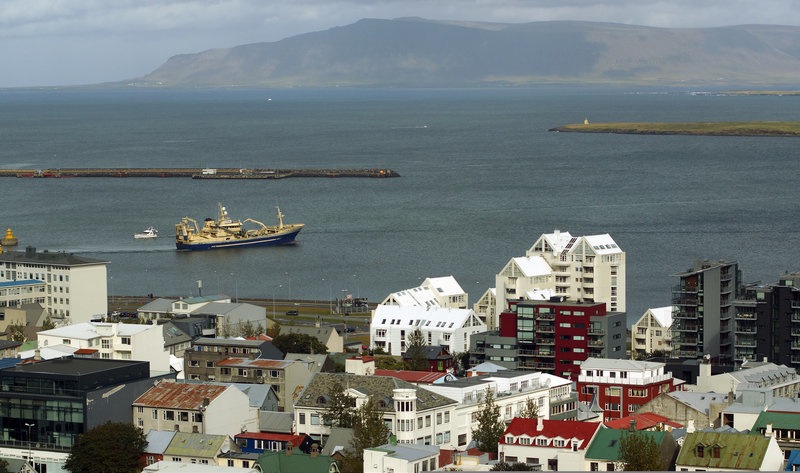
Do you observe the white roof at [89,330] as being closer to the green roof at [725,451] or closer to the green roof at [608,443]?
the green roof at [608,443]

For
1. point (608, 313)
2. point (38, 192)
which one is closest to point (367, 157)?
point (38, 192)

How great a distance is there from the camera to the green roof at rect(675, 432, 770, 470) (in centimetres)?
3122

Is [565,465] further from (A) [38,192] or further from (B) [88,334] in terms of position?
(A) [38,192]

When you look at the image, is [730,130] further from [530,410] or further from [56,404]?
[56,404]

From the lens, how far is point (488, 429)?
117 ft

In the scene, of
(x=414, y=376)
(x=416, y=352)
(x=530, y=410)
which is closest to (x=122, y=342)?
(x=414, y=376)

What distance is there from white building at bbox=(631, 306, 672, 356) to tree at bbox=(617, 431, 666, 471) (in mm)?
20321

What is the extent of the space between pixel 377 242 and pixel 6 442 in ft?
182

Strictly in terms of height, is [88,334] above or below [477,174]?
below

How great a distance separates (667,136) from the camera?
190 meters

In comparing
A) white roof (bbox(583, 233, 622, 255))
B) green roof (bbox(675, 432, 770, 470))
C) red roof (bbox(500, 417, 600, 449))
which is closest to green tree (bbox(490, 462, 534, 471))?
red roof (bbox(500, 417, 600, 449))

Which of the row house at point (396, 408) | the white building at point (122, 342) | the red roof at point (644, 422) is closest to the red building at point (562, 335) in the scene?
the red roof at point (644, 422)

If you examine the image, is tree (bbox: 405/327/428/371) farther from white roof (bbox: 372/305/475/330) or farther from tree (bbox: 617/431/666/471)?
tree (bbox: 617/431/666/471)

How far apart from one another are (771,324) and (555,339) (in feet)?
19.8
